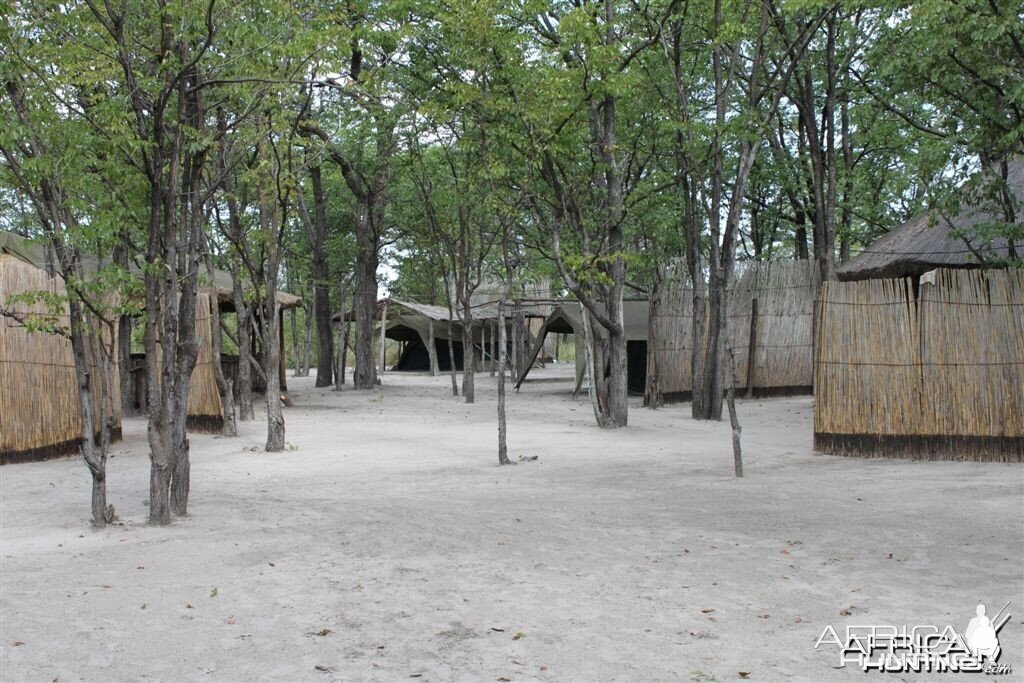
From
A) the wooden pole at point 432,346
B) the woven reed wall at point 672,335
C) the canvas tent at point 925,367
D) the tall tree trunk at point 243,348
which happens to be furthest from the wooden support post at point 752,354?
the wooden pole at point 432,346

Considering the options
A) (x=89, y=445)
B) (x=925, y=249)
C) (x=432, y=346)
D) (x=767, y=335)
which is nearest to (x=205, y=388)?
(x=89, y=445)

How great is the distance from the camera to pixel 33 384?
10086 millimetres

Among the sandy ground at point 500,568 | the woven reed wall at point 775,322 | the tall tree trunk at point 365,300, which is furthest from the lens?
the tall tree trunk at point 365,300

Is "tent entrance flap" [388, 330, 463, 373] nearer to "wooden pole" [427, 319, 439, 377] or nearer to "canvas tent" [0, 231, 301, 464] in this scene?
"wooden pole" [427, 319, 439, 377]

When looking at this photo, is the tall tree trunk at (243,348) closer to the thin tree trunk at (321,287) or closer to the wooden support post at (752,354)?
the thin tree trunk at (321,287)

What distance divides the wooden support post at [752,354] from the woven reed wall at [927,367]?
28.7 ft

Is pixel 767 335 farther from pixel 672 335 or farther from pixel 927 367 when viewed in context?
pixel 927 367

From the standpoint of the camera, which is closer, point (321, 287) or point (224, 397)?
point (224, 397)

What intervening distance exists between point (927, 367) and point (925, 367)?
0.02 meters

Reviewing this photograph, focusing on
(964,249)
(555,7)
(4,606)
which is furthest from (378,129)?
(4,606)

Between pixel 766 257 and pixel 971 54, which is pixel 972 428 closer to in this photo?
pixel 971 54

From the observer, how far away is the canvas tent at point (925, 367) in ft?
30.1

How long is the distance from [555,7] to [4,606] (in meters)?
12.7

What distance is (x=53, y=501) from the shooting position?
7.57 meters
